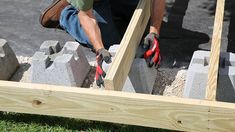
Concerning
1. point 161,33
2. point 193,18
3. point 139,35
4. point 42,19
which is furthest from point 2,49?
point 193,18

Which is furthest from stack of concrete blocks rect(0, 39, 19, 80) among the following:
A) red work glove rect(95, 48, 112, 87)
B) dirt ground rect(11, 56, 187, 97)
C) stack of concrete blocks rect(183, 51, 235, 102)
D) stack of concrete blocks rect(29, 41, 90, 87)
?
stack of concrete blocks rect(183, 51, 235, 102)

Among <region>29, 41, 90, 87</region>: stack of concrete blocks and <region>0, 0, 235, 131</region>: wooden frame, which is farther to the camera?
<region>29, 41, 90, 87</region>: stack of concrete blocks

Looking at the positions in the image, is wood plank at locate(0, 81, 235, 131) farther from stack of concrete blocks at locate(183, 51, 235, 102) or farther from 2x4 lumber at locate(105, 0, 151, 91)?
stack of concrete blocks at locate(183, 51, 235, 102)

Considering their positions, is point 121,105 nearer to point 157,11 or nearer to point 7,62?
point 157,11

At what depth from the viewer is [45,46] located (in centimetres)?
432

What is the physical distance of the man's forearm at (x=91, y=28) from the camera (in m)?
3.98

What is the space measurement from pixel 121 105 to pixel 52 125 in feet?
2.63

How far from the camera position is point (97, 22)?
15.5ft

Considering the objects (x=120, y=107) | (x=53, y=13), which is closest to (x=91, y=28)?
(x=53, y=13)

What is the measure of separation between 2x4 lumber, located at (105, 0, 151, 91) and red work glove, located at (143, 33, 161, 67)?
103 millimetres

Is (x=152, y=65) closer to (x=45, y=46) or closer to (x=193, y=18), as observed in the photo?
(x=45, y=46)

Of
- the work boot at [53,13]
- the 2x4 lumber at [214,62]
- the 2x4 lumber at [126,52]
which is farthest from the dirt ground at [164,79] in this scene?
the 2x4 lumber at [214,62]

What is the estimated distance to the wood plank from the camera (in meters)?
3.03

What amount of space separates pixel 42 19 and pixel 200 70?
2034 mm
